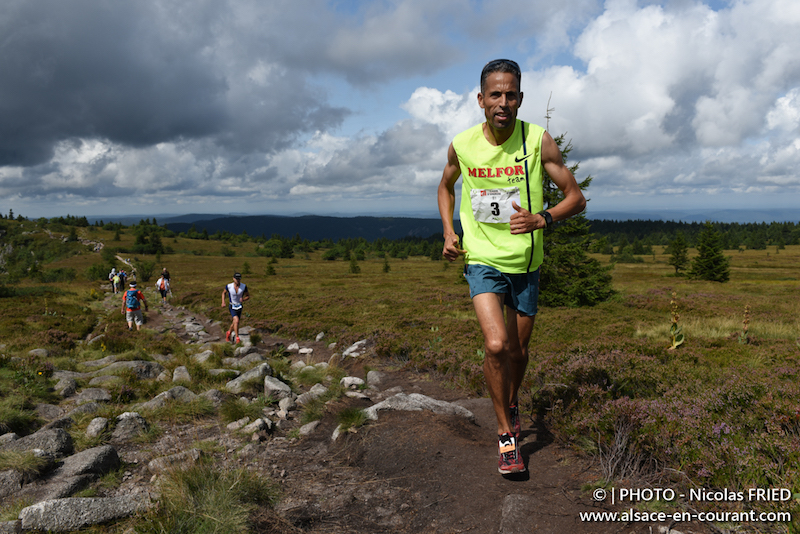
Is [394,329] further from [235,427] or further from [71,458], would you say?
[71,458]

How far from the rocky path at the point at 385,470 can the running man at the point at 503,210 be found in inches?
16.0

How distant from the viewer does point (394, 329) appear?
12.7 meters

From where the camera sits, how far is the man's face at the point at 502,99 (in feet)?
11.2

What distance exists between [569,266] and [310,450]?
17.9 metres

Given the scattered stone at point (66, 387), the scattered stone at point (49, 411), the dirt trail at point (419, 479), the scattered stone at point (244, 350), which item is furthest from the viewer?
the scattered stone at point (244, 350)

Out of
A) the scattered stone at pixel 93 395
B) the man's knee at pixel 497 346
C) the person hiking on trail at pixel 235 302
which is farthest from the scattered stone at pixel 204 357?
the man's knee at pixel 497 346

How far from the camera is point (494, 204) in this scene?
11.9 ft

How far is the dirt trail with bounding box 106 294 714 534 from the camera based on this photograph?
9.83ft

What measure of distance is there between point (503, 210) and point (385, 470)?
2.75 m

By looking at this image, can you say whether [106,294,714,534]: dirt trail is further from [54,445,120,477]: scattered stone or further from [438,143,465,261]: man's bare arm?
[438,143,465,261]: man's bare arm

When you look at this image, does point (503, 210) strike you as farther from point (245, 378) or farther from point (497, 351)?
point (245, 378)

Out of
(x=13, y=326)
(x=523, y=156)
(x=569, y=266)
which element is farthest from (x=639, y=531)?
(x=13, y=326)

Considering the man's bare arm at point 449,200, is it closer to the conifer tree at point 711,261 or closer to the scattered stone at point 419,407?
the scattered stone at point 419,407

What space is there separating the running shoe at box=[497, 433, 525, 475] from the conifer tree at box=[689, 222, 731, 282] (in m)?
59.4
